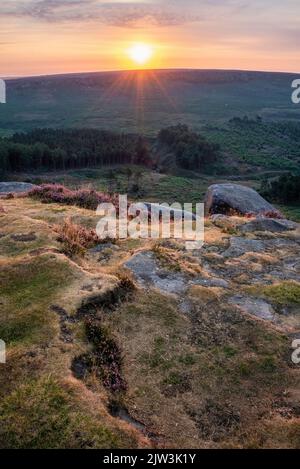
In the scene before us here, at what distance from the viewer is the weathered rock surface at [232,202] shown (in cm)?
3346

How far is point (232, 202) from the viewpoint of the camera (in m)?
33.9

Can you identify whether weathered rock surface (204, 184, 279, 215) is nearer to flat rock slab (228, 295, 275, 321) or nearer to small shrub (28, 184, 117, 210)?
small shrub (28, 184, 117, 210)

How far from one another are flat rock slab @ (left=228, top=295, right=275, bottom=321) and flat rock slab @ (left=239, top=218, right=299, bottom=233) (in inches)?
299

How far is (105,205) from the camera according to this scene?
2608cm

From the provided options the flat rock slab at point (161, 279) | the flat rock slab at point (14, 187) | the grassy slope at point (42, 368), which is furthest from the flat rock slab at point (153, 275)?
the flat rock slab at point (14, 187)

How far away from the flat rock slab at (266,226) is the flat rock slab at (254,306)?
24.9 ft

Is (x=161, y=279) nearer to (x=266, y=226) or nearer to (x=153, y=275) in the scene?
(x=153, y=275)

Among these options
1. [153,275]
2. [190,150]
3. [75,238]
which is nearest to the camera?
[153,275]

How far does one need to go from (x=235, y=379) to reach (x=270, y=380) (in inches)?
36.2

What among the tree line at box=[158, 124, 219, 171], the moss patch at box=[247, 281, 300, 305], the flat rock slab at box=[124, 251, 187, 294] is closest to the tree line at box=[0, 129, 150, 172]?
the tree line at box=[158, 124, 219, 171]

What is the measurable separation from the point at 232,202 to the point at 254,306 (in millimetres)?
19589

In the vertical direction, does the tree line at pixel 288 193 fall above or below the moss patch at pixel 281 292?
below

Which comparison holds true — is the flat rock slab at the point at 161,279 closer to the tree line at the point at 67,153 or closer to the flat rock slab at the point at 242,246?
the flat rock slab at the point at 242,246

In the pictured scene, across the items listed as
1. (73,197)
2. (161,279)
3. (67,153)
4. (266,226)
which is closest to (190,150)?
(67,153)
